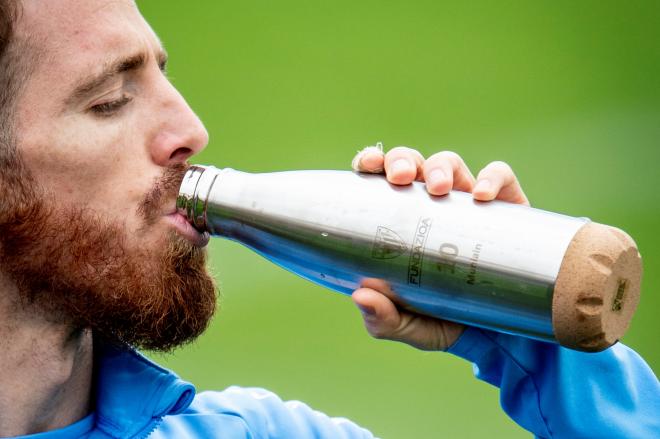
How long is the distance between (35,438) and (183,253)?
0.29 metres

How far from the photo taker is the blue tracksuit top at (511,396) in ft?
3.61

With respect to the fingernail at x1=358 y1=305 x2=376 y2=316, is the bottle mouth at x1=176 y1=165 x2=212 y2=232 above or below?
above

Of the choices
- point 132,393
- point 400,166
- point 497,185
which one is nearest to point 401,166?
point 400,166

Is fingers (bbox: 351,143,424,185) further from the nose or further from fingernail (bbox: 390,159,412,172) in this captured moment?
the nose

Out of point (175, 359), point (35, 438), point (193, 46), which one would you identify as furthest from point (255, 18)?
point (35, 438)

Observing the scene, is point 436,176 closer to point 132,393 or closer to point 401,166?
point 401,166

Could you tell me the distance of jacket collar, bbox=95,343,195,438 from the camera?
118 centimetres

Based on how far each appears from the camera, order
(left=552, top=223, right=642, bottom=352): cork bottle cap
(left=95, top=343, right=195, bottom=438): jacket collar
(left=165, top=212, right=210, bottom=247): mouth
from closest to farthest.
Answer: (left=552, top=223, right=642, bottom=352): cork bottle cap
(left=165, top=212, right=210, bottom=247): mouth
(left=95, top=343, right=195, bottom=438): jacket collar

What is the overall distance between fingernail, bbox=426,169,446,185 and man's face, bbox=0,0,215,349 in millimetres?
304

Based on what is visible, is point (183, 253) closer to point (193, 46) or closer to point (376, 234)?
point (376, 234)

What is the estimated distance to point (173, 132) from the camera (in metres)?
1.09

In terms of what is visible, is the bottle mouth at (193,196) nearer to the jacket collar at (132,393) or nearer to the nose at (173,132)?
the nose at (173,132)

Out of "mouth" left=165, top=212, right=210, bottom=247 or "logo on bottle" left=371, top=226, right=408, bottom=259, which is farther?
"mouth" left=165, top=212, right=210, bottom=247

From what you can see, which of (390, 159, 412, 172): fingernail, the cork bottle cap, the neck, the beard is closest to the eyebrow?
the beard
